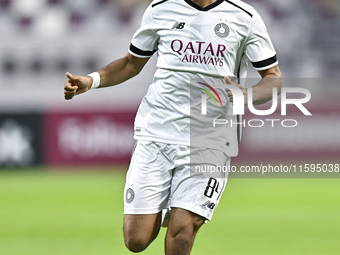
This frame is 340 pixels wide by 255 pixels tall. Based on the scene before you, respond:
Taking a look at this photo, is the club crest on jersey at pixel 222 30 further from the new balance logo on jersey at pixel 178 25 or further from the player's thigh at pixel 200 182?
the player's thigh at pixel 200 182

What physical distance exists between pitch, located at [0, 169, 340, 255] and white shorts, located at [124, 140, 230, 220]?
2153mm

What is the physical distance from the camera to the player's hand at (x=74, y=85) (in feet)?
14.4

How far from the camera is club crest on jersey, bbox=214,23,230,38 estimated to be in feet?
14.6

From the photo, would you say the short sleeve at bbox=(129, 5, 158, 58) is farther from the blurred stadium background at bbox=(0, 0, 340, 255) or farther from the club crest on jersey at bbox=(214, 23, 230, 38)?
the blurred stadium background at bbox=(0, 0, 340, 255)

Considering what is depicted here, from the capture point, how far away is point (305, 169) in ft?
48.5

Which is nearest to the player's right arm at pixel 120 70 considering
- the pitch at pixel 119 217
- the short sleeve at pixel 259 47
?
the short sleeve at pixel 259 47

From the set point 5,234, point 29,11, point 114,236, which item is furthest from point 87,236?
point 29,11

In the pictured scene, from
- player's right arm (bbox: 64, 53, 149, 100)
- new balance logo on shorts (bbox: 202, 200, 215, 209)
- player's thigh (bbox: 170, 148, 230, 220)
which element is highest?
player's right arm (bbox: 64, 53, 149, 100)

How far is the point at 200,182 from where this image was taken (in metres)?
4.39

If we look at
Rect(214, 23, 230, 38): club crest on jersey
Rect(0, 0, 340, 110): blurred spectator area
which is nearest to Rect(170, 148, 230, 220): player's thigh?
Rect(214, 23, 230, 38): club crest on jersey

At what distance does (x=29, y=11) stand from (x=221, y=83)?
44.9 ft

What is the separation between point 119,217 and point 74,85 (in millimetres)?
5018

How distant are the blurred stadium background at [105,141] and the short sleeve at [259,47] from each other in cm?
273

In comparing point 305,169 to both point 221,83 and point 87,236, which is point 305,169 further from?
point 221,83
